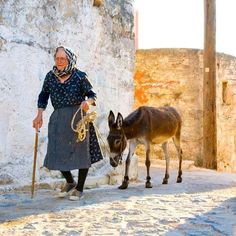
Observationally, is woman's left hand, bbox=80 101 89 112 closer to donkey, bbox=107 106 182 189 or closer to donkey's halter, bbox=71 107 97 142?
donkey's halter, bbox=71 107 97 142

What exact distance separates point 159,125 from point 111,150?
3.97 feet

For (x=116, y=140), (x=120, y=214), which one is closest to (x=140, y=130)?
(x=116, y=140)

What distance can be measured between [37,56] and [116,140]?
4.46 ft

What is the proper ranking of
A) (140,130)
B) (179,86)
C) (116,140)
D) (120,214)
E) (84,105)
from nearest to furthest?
(120,214) < (84,105) < (116,140) < (140,130) < (179,86)

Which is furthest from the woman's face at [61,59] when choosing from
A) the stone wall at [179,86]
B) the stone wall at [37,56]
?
the stone wall at [179,86]

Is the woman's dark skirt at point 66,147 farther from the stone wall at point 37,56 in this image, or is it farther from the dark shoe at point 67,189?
the stone wall at point 37,56

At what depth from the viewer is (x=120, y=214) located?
3.58 meters

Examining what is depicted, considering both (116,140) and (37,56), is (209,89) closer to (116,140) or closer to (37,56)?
(116,140)

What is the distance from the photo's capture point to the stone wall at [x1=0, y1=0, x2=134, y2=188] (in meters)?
4.83

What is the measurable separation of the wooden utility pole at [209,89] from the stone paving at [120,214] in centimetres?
589

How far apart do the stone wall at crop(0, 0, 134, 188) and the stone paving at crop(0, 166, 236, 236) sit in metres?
0.57

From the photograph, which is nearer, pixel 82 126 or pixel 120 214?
pixel 120 214

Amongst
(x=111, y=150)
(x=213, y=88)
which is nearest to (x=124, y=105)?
(x=111, y=150)

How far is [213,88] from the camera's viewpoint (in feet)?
35.8
